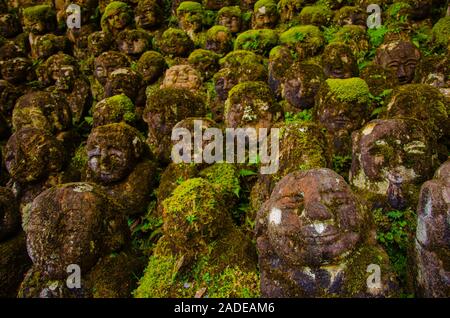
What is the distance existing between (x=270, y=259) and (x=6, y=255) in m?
4.64

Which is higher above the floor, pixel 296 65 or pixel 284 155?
pixel 296 65

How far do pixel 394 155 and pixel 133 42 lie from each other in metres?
12.1

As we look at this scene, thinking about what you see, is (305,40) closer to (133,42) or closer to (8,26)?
(133,42)

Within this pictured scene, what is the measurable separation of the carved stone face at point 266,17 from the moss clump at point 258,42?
4.95 feet

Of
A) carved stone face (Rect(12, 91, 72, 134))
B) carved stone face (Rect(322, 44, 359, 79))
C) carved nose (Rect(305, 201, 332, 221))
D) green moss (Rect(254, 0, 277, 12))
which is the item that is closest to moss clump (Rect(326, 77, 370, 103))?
carved stone face (Rect(322, 44, 359, 79))

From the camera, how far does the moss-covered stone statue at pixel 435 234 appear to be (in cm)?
365

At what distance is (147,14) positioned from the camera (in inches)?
638

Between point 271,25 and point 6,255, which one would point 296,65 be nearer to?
point 271,25

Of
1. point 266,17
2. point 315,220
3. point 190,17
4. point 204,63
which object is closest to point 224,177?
point 315,220

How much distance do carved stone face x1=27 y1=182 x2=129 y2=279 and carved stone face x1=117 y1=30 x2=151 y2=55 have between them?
36.0ft

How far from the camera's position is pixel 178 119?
346 inches
